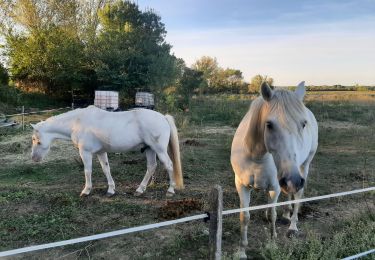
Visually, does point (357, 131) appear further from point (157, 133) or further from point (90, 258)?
point (90, 258)

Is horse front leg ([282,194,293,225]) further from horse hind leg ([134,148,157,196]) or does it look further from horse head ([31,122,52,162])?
horse head ([31,122,52,162])

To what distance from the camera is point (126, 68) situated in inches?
856

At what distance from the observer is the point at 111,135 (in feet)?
19.5

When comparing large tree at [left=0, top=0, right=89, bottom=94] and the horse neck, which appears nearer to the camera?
the horse neck

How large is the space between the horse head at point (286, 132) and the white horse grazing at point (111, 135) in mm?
3604

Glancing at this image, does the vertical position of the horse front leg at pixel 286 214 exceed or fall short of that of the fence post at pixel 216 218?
it falls short

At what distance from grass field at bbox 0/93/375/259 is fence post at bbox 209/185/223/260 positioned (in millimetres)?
861

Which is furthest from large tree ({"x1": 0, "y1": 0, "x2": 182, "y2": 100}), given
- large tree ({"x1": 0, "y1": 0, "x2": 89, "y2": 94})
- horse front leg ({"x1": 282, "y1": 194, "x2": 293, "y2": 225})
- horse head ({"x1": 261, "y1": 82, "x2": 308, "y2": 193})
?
horse head ({"x1": 261, "y1": 82, "x2": 308, "y2": 193})

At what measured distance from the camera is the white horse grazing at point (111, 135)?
5.98 m

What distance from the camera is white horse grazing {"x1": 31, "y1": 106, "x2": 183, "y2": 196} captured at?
5.98 meters

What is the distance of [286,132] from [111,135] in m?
4.08

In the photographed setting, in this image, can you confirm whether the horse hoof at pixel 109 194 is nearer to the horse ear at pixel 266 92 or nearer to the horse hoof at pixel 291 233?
the horse hoof at pixel 291 233

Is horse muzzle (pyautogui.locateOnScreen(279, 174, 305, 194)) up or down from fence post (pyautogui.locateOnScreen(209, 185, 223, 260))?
up

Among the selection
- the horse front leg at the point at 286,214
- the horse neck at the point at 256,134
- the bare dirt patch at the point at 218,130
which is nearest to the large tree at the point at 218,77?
the bare dirt patch at the point at 218,130
